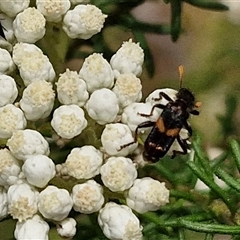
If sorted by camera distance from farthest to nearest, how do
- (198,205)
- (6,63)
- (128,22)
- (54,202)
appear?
1. (128,22)
2. (198,205)
3. (6,63)
4. (54,202)

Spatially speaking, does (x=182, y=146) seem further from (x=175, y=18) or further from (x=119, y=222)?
(x=175, y=18)

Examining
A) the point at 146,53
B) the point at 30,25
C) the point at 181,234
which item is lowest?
the point at 181,234

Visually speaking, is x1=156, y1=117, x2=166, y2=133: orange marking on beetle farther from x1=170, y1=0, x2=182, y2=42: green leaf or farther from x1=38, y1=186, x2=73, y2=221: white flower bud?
x1=170, y1=0, x2=182, y2=42: green leaf

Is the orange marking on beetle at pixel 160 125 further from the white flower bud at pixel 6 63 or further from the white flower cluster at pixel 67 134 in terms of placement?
the white flower bud at pixel 6 63

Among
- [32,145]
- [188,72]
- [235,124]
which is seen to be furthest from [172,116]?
[188,72]

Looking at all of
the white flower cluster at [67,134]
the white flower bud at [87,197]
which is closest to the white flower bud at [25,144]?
the white flower cluster at [67,134]

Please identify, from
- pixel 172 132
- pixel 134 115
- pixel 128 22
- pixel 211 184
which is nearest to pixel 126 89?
pixel 134 115
